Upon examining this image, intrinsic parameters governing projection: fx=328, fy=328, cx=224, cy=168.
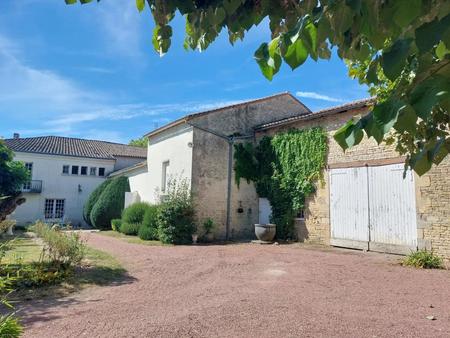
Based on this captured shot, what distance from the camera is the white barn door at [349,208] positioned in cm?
1145

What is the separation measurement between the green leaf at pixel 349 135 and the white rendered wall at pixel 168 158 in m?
13.6

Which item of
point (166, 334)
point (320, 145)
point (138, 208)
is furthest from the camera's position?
point (138, 208)

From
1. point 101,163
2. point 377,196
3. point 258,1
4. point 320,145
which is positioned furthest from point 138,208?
point 258,1

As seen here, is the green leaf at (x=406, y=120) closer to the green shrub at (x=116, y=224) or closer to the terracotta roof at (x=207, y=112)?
the terracotta roof at (x=207, y=112)

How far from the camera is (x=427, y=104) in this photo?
0.88m

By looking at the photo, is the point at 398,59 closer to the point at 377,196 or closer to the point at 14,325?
the point at 14,325

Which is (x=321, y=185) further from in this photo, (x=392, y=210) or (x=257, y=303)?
(x=257, y=303)

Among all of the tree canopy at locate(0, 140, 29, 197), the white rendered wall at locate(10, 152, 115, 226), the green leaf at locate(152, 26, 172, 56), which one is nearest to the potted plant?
the tree canopy at locate(0, 140, 29, 197)

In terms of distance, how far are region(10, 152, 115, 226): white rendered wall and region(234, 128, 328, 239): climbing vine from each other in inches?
674

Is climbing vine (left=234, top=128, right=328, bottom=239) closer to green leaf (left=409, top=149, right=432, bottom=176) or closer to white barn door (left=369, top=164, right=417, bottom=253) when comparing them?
white barn door (left=369, top=164, right=417, bottom=253)

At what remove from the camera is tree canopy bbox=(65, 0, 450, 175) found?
3.05 feet

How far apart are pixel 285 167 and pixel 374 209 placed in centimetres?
424

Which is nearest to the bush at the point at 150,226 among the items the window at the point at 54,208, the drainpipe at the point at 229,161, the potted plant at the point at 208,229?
the potted plant at the point at 208,229

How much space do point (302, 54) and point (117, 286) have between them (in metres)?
6.67
